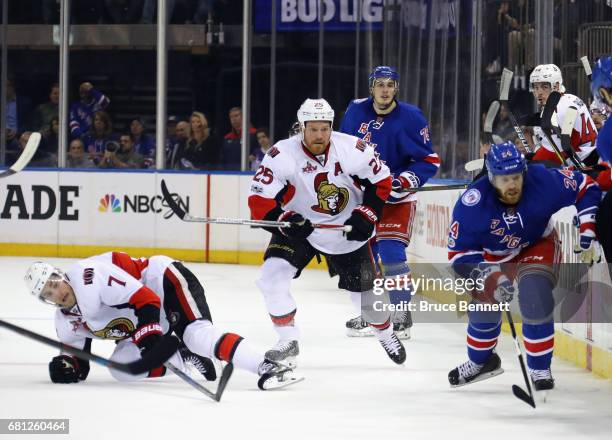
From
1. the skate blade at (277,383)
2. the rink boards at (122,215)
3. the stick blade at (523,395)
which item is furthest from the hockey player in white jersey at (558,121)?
the rink boards at (122,215)

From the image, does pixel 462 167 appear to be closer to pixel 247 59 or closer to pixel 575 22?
pixel 575 22

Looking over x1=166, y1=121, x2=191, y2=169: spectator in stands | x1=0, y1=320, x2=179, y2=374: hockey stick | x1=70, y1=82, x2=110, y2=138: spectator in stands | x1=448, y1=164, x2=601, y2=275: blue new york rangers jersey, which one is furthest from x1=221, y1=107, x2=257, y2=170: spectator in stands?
x1=0, y1=320, x2=179, y2=374: hockey stick

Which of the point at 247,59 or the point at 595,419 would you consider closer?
the point at 595,419

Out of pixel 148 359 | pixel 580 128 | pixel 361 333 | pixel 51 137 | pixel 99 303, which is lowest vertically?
pixel 361 333

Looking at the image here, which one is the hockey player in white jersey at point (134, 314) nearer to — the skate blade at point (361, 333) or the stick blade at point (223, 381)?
the stick blade at point (223, 381)

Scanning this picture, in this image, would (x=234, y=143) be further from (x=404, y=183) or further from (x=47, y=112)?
(x=404, y=183)

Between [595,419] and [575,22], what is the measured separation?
9.18 ft

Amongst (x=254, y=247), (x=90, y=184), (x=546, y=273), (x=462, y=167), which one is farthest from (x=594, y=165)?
(x=90, y=184)

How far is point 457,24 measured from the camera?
30.2 ft

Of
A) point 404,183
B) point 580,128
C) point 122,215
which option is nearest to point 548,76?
point 580,128

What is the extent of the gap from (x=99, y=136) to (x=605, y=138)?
26.3 feet

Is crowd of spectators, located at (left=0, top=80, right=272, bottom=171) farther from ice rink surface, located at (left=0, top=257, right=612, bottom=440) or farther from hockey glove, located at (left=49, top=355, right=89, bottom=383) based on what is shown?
hockey glove, located at (left=49, top=355, right=89, bottom=383)

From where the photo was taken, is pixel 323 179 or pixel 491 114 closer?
pixel 323 179

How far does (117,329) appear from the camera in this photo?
201 inches
